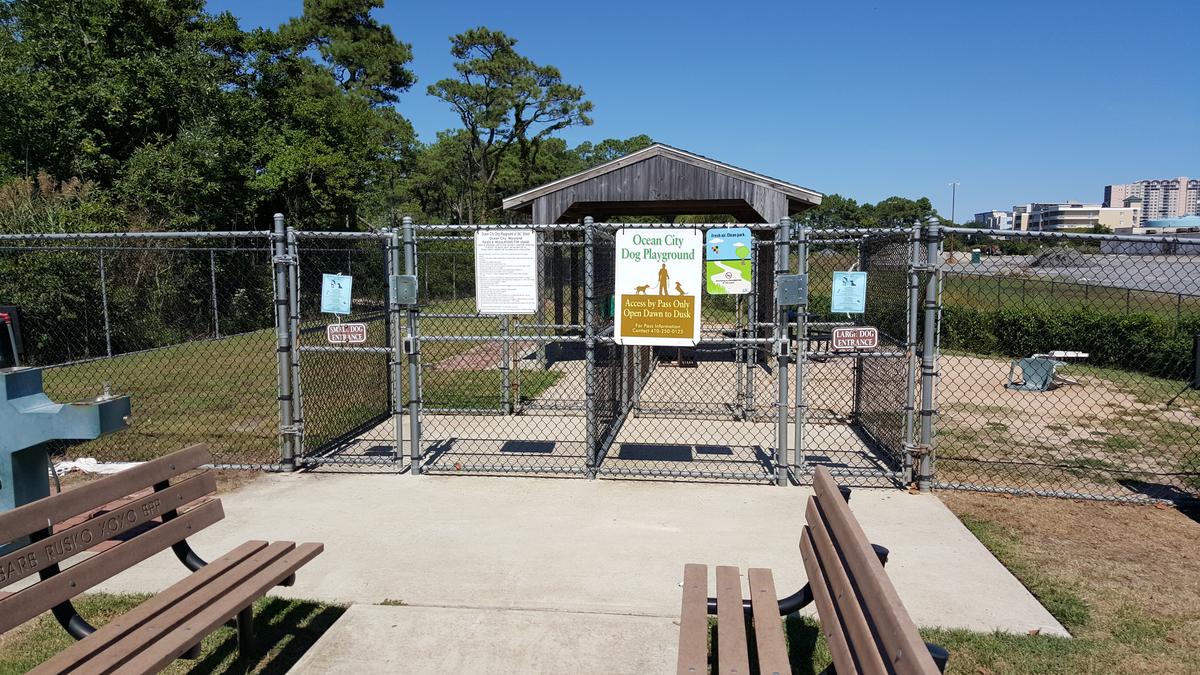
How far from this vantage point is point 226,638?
4004mm

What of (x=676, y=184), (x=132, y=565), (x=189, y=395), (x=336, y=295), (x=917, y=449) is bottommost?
(x=189, y=395)

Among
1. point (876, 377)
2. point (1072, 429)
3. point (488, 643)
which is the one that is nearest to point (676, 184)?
point (876, 377)

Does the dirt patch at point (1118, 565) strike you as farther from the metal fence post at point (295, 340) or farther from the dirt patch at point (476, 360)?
the dirt patch at point (476, 360)

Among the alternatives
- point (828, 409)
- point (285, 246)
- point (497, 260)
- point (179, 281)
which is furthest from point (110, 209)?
point (828, 409)

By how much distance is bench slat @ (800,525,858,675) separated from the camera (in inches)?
92.4

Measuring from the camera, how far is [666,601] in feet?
14.6

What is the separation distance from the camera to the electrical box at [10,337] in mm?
4801

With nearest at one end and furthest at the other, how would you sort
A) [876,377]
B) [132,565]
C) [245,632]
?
[132,565], [245,632], [876,377]

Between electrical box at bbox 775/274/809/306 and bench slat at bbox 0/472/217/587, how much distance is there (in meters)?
4.38

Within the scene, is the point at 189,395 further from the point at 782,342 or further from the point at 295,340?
the point at 782,342

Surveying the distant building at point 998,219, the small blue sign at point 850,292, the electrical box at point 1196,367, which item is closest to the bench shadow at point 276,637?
the small blue sign at point 850,292

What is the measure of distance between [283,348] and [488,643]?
3999mm

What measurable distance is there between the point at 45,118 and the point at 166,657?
64.8 ft

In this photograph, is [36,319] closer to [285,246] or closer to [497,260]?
[285,246]
